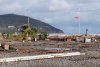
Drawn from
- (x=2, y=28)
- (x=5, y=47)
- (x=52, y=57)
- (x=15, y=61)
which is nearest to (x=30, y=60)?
(x=15, y=61)

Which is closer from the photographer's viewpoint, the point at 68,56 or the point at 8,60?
the point at 8,60

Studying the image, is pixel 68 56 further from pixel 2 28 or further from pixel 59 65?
pixel 2 28

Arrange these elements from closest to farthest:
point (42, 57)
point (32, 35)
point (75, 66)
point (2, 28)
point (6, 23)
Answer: point (75, 66), point (42, 57), point (32, 35), point (2, 28), point (6, 23)

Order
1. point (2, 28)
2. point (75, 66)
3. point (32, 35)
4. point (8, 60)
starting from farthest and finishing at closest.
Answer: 1. point (2, 28)
2. point (32, 35)
3. point (8, 60)
4. point (75, 66)

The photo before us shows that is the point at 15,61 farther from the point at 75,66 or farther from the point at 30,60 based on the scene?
the point at 75,66

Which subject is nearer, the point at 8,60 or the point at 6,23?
the point at 8,60

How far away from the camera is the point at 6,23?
192625 millimetres

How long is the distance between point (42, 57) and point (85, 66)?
514 centimetres

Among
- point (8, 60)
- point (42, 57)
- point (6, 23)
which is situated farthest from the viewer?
point (6, 23)

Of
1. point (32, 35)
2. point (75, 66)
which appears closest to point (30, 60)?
point (75, 66)

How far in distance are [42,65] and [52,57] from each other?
4.95m

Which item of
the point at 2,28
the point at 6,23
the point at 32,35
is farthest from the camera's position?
the point at 6,23

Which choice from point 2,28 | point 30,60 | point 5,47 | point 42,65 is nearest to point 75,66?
point 42,65

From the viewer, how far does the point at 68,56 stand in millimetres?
25391
